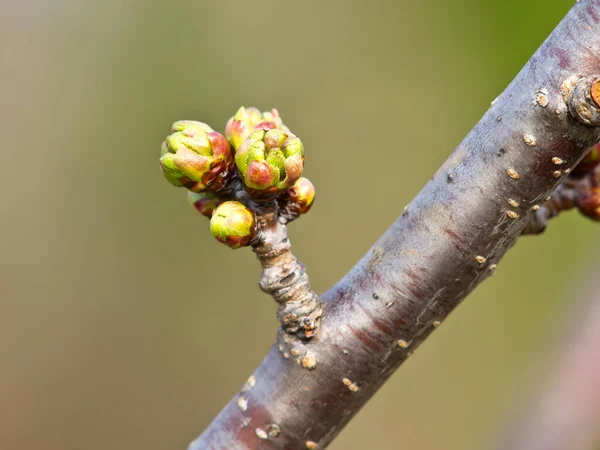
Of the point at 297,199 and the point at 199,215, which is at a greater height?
the point at 297,199

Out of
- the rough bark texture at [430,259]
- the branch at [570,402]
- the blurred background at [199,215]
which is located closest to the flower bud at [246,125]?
the rough bark texture at [430,259]

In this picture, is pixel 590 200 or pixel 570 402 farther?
pixel 570 402

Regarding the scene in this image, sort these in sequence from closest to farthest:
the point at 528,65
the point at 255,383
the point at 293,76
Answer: the point at 528,65
the point at 255,383
the point at 293,76

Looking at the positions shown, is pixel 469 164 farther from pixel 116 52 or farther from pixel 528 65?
pixel 116 52

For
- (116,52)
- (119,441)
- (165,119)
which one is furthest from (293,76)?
(119,441)

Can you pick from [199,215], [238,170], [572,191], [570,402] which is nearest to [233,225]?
[238,170]

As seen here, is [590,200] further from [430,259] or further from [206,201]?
[206,201]
